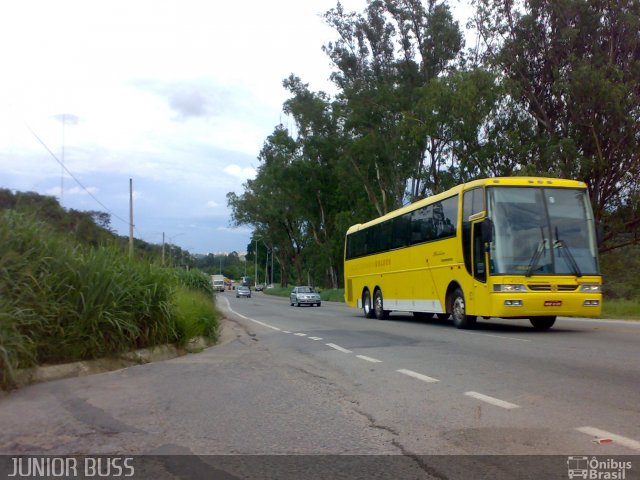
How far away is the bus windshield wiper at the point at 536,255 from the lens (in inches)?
571

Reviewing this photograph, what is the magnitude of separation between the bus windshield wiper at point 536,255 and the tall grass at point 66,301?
8371 millimetres

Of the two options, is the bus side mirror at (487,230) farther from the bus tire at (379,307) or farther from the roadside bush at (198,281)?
the roadside bush at (198,281)

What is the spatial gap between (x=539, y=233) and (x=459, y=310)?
3.35 metres

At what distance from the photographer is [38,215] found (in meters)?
9.89

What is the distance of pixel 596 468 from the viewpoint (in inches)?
187

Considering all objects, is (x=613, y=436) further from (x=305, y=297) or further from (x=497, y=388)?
(x=305, y=297)

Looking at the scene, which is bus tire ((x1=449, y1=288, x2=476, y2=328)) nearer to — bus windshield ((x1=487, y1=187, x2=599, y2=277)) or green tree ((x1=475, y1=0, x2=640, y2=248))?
bus windshield ((x1=487, y1=187, x2=599, y2=277))

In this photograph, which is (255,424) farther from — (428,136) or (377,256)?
(428,136)

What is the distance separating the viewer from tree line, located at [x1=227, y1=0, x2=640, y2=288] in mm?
31625

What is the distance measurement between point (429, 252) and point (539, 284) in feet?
15.0

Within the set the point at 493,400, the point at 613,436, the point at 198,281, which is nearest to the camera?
the point at 613,436

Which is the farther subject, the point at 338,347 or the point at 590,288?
the point at 590,288

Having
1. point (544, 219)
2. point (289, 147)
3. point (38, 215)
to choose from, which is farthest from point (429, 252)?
point (289, 147)

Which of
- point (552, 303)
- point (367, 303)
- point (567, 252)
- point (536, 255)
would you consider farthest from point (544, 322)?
point (367, 303)
